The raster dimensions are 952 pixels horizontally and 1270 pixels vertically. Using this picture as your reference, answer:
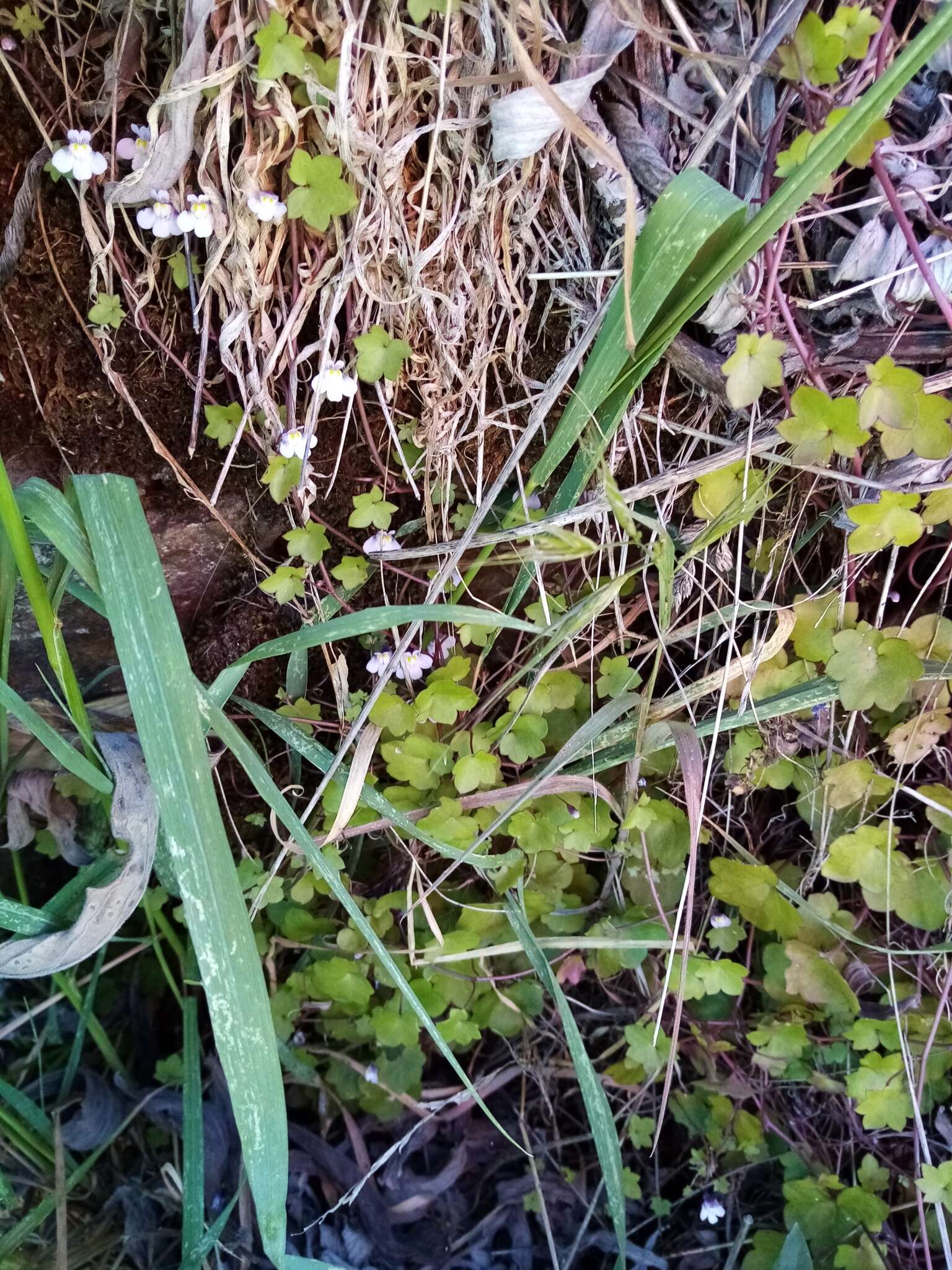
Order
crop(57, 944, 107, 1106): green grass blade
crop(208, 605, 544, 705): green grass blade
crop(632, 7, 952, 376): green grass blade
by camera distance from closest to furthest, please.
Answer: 1. crop(632, 7, 952, 376): green grass blade
2. crop(208, 605, 544, 705): green grass blade
3. crop(57, 944, 107, 1106): green grass blade

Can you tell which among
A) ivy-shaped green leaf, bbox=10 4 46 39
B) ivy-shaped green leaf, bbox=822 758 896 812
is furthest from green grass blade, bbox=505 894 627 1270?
ivy-shaped green leaf, bbox=10 4 46 39

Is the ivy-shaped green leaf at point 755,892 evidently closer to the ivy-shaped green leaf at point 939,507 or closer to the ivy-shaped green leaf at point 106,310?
the ivy-shaped green leaf at point 939,507

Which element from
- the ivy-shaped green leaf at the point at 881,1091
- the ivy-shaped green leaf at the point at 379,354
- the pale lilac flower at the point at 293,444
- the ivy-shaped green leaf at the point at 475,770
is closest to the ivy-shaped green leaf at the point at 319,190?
the ivy-shaped green leaf at the point at 379,354

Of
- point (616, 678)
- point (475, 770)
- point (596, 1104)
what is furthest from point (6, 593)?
point (596, 1104)

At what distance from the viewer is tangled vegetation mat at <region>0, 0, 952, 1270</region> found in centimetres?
79

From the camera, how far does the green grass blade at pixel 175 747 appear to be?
0.77 m

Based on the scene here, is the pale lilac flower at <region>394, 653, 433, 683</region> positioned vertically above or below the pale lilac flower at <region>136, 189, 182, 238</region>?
below

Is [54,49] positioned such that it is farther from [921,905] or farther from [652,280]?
[921,905]

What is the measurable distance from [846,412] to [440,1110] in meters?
1.25

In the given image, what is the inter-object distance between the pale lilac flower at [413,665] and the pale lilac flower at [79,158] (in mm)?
664

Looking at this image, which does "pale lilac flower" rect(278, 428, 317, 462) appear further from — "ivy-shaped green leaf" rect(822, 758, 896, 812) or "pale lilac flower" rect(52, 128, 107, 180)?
"ivy-shaped green leaf" rect(822, 758, 896, 812)

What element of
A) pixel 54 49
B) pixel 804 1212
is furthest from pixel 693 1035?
pixel 54 49

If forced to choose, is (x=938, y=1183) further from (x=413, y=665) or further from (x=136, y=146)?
(x=136, y=146)

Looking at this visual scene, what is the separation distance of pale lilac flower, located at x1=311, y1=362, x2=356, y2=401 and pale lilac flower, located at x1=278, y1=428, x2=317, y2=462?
0.06 m
